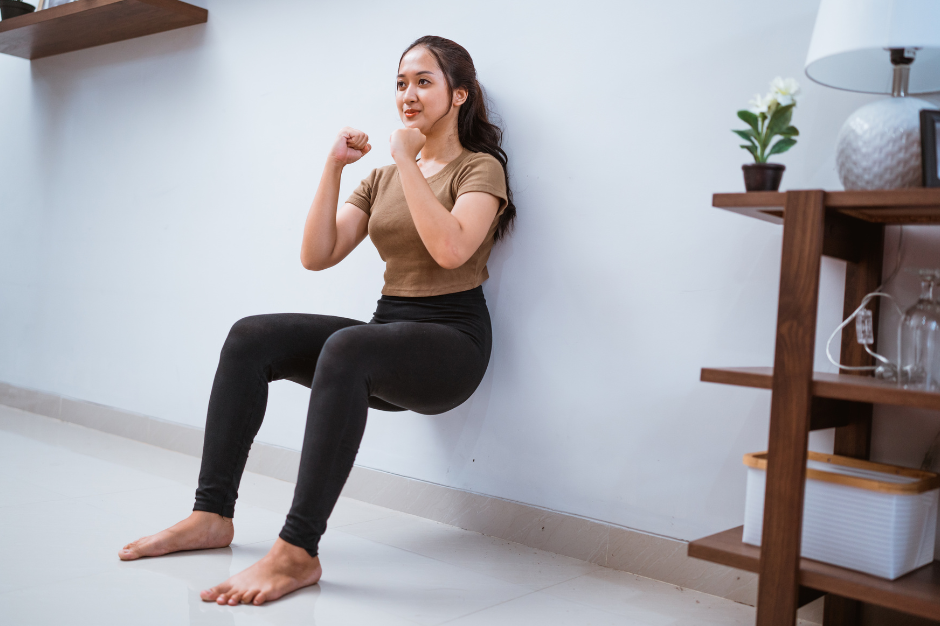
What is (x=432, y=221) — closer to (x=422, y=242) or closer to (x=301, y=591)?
(x=422, y=242)

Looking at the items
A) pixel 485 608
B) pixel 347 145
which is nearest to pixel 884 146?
pixel 485 608

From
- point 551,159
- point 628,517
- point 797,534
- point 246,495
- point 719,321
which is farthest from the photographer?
point 246,495

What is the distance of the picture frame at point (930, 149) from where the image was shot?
1.01 meters

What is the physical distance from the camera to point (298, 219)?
2.25 metres

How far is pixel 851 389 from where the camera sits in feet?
3.28

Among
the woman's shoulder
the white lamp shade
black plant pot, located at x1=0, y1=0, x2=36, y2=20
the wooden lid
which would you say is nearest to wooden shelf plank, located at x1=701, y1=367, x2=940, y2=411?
the wooden lid

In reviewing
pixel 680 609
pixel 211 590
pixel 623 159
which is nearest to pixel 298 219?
pixel 623 159

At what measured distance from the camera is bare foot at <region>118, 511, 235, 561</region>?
1458 mm

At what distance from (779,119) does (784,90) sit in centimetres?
4

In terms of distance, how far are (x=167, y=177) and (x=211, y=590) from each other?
177cm

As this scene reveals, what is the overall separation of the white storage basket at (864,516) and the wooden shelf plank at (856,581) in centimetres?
2

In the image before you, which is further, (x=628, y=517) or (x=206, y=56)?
(x=206, y=56)

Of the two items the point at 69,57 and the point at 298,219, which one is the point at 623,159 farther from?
the point at 69,57

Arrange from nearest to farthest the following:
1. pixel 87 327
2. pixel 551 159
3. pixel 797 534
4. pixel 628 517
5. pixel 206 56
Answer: pixel 797 534 < pixel 628 517 < pixel 551 159 < pixel 206 56 < pixel 87 327
